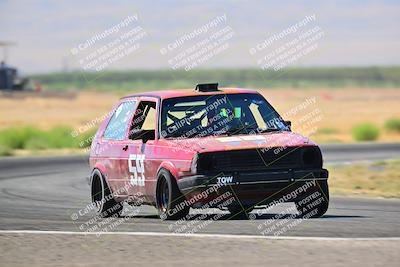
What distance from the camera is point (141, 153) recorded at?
48.9 feet

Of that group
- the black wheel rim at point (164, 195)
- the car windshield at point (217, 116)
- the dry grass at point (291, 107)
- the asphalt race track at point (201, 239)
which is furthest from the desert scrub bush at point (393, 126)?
the black wheel rim at point (164, 195)

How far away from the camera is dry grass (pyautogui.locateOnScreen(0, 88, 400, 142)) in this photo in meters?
62.6

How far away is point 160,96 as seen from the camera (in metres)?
15.1

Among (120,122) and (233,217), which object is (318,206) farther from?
(120,122)

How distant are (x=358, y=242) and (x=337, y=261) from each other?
4.15ft

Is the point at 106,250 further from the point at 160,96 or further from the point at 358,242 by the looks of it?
the point at 160,96

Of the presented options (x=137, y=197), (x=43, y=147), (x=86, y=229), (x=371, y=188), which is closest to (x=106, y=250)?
(x=86, y=229)

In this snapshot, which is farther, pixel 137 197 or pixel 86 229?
pixel 137 197

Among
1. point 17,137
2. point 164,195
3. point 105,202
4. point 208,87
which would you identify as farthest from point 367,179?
point 17,137

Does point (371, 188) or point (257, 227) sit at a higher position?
point (257, 227)

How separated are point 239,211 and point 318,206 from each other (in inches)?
46.8

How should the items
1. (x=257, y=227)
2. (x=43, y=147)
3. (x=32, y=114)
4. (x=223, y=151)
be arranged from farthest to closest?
1. (x=32, y=114)
2. (x=43, y=147)
3. (x=223, y=151)
4. (x=257, y=227)

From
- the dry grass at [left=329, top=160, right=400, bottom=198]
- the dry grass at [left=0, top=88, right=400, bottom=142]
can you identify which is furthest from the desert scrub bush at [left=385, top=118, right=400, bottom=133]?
the dry grass at [left=329, top=160, right=400, bottom=198]

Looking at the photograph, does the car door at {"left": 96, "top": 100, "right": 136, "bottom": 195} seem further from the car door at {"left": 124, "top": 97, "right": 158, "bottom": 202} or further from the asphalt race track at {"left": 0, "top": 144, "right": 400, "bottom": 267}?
the asphalt race track at {"left": 0, "top": 144, "right": 400, "bottom": 267}
